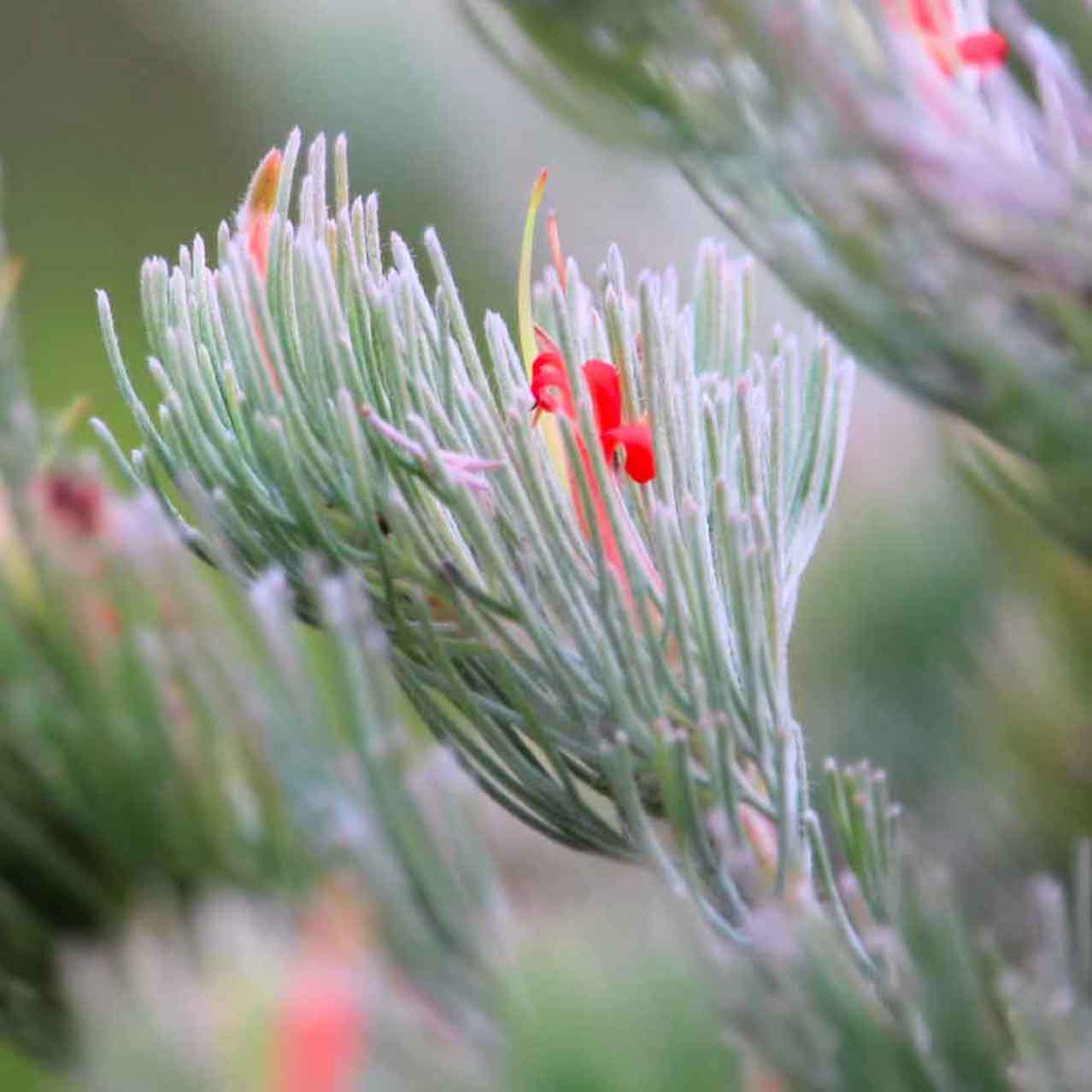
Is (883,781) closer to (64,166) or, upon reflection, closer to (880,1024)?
(880,1024)

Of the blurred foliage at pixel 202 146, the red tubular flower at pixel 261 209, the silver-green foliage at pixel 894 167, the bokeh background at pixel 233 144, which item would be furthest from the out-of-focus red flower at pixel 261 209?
the bokeh background at pixel 233 144

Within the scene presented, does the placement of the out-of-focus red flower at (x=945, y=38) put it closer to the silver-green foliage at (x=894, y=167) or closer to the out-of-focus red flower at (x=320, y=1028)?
the silver-green foliage at (x=894, y=167)

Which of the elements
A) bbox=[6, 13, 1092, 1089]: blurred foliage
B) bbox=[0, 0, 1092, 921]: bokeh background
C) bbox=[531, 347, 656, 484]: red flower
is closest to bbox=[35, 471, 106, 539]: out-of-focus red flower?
bbox=[531, 347, 656, 484]: red flower

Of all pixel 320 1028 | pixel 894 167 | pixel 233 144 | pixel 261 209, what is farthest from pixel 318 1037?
pixel 233 144

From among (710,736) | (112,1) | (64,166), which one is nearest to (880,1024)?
(710,736)

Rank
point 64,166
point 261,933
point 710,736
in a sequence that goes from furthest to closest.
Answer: point 64,166 < point 710,736 < point 261,933

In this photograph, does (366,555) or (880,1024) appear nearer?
(880,1024)

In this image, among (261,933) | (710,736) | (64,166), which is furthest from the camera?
(64,166)

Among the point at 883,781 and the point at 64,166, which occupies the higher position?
the point at 64,166

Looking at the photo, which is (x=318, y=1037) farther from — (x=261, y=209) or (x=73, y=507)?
(x=261, y=209)
